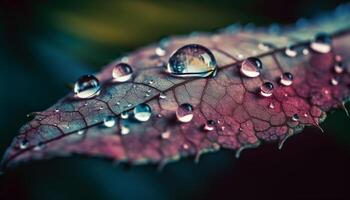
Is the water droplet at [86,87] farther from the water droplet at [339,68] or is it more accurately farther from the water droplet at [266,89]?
the water droplet at [339,68]

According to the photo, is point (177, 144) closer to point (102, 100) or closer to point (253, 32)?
point (102, 100)

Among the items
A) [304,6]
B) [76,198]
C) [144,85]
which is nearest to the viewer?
[144,85]

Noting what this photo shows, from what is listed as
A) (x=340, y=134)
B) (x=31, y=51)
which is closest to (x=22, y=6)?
(x=31, y=51)

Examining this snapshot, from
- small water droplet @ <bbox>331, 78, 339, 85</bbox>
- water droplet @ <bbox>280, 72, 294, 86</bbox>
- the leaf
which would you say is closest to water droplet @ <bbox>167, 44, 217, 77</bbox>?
the leaf

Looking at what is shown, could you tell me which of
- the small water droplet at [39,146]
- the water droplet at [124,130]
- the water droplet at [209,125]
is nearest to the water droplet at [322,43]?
the water droplet at [209,125]

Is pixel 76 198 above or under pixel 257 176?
above

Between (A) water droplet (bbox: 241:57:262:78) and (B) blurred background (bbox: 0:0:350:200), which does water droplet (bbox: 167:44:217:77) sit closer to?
(A) water droplet (bbox: 241:57:262:78)
